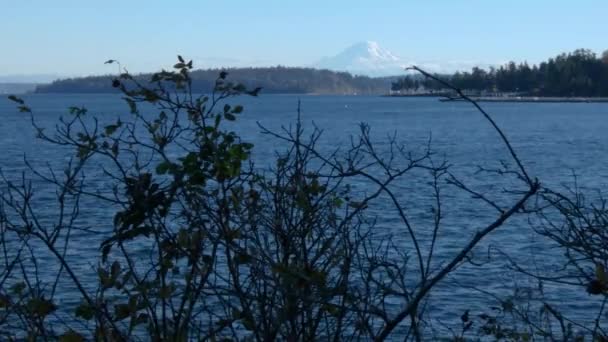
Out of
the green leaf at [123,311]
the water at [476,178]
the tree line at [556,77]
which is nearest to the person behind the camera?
the green leaf at [123,311]

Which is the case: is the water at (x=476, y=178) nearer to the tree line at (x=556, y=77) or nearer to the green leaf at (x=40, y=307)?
the green leaf at (x=40, y=307)

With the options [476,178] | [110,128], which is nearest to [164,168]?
[110,128]

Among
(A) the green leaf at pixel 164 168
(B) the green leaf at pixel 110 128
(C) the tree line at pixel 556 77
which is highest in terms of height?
(B) the green leaf at pixel 110 128

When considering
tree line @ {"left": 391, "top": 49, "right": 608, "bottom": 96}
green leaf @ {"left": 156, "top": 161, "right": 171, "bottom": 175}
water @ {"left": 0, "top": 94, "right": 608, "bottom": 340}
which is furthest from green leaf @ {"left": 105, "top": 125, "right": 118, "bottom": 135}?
tree line @ {"left": 391, "top": 49, "right": 608, "bottom": 96}

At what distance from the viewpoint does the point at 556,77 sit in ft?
523

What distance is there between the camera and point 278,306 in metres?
3.81

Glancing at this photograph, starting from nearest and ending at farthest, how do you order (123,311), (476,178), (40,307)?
(123,311) < (40,307) < (476,178)

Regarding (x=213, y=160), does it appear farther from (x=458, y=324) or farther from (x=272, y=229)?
(x=458, y=324)

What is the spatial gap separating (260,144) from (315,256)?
165 feet

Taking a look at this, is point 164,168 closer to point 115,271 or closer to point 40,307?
point 115,271

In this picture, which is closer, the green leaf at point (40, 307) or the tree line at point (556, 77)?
the green leaf at point (40, 307)

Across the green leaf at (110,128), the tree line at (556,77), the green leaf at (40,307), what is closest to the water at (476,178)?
the green leaf at (110,128)

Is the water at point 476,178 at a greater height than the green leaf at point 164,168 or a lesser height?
lesser

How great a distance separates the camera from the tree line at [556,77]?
514 feet
